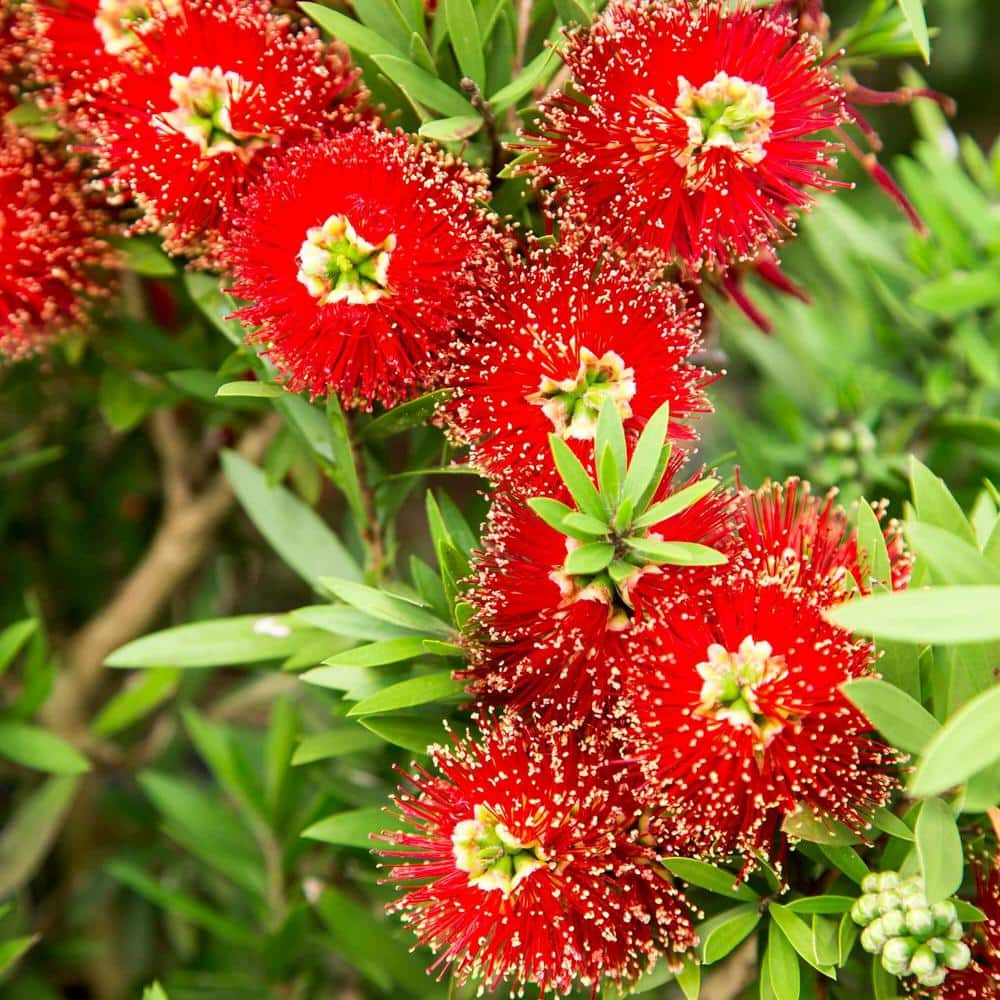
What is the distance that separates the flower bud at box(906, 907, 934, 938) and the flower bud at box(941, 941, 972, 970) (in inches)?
0.4

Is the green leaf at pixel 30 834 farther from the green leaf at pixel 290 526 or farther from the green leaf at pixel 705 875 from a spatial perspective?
the green leaf at pixel 705 875

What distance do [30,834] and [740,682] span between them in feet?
1.89

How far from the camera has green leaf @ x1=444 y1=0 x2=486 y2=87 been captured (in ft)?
1.75

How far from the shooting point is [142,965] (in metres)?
0.95

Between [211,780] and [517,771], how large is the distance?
818 millimetres

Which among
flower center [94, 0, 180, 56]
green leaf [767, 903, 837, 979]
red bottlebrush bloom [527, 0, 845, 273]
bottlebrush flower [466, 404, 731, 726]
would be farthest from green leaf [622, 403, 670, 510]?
flower center [94, 0, 180, 56]

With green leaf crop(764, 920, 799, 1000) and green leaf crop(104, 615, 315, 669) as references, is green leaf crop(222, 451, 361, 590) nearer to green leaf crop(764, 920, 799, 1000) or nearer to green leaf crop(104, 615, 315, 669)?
green leaf crop(104, 615, 315, 669)

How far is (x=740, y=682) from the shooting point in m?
0.47

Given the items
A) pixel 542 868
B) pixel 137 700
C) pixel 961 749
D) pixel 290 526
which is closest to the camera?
pixel 961 749

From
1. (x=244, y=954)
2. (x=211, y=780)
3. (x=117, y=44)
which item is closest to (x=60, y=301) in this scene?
(x=117, y=44)

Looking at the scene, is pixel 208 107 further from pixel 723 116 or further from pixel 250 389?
pixel 723 116

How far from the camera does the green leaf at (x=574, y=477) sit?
453mm

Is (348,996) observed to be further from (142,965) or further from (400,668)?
(400,668)

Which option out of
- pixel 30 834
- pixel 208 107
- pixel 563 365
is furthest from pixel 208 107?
pixel 30 834
